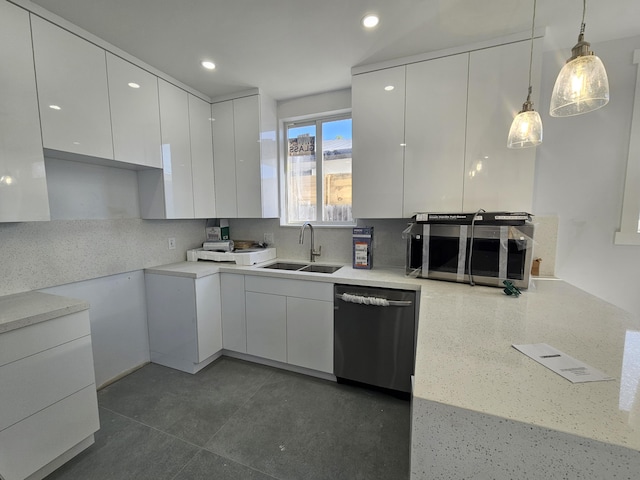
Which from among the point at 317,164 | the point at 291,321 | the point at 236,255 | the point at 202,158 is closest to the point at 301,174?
the point at 317,164

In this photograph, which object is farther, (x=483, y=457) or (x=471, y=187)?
(x=471, y=187)

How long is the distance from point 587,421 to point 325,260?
215 centimetres

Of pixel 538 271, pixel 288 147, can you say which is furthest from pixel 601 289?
pixel 288 147

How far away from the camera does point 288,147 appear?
2814 millimetres

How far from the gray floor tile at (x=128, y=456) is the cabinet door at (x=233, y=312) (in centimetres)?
82

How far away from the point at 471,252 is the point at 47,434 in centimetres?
254

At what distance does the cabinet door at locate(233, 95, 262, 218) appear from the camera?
96.5 inches

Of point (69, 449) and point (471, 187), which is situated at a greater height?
point (471, 187)

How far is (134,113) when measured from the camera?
76.1 inches

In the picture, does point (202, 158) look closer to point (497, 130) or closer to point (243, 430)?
point (243, 430)

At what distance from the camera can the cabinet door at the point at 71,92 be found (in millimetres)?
1457

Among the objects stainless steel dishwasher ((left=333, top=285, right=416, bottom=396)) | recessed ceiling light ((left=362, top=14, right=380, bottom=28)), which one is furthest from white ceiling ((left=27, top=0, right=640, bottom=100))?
stainless steel dishwasher ((left=333, top=285, right=416, bottom=396))

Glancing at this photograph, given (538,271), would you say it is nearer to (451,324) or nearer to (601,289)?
(601,289)

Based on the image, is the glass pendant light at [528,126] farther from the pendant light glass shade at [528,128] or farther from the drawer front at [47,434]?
the drawer front at [47,434]
